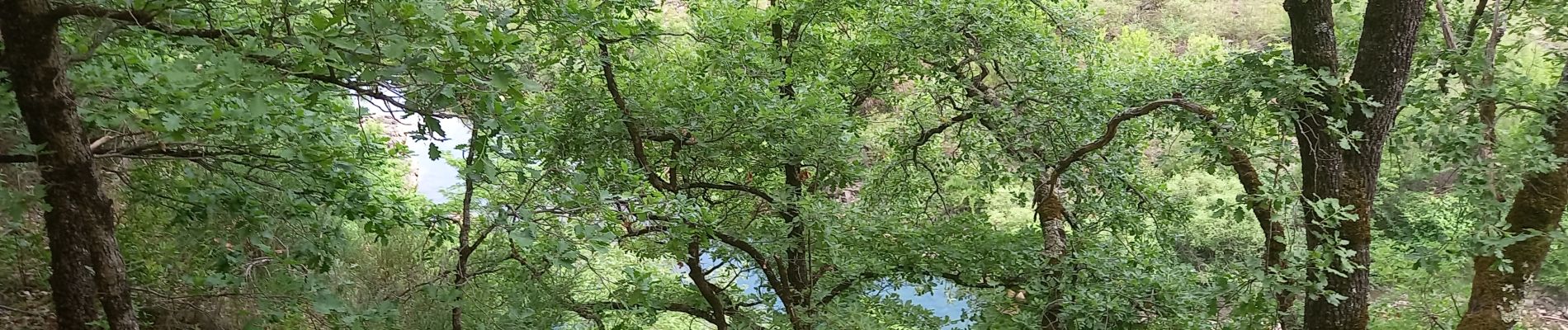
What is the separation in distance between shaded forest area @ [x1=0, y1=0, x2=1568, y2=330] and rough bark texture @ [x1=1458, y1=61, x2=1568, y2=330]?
2 cm

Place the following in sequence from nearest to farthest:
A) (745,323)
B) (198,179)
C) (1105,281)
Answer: (198,179) < (1105,281) < (745,323)

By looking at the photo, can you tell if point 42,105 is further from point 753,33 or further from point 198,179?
point 753,33

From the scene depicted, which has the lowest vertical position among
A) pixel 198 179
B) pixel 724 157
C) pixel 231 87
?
pixel 231 87

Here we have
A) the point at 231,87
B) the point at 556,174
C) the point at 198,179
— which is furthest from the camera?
the point at 556,174

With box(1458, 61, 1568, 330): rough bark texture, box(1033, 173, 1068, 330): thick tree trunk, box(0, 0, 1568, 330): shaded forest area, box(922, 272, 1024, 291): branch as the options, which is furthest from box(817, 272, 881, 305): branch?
box(1458, 61, 1568, 330): rough bark texture

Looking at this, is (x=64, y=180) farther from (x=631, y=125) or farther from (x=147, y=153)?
(x=631, y=125)

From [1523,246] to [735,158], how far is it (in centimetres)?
394

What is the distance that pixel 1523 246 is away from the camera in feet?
14.3

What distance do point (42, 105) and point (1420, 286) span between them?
23.7ft

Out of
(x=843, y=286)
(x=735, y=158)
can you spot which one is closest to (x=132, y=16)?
(x=735, y=158)

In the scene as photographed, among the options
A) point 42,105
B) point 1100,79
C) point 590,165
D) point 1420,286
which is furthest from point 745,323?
point 1420,286

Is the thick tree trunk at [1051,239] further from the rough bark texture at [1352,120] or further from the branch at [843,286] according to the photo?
the rough bark texture at [1352,120]

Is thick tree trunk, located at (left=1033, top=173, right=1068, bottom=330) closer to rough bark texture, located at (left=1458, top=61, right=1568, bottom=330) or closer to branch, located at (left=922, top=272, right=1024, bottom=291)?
branch, located at (left=922, top=272, right=1024, bottom=291)

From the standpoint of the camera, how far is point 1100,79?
5.35m
